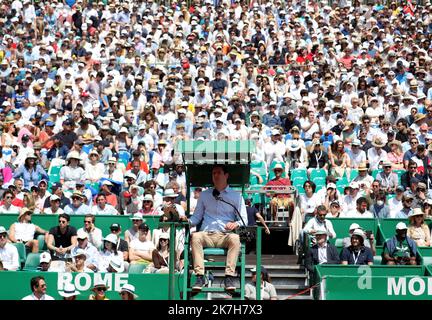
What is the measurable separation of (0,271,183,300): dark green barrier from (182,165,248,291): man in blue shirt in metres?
3.90

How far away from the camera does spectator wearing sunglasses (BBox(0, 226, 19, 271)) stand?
53.0ft

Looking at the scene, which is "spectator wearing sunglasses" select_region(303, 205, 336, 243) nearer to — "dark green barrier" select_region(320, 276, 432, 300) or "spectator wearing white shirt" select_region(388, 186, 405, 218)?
"spectator wearing white shirt" select_region(388, 186, 405, 218)

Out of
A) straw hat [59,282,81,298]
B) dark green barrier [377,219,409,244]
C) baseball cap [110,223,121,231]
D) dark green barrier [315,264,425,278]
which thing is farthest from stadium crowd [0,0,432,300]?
dark green barrier [315,264,425,278]

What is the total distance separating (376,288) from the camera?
1460 centimetres

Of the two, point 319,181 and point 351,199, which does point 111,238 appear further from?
point 319,181

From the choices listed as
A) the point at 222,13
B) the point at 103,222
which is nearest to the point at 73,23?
the point at 222,13

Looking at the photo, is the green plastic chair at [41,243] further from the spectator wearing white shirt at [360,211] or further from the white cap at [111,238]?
the spectator wearing white shirt at [360,211]

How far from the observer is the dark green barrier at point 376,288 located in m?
14.4

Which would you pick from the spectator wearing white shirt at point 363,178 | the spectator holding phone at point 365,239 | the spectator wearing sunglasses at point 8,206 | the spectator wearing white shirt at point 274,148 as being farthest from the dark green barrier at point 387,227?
the spectator wearing sunglasses at point 8,206

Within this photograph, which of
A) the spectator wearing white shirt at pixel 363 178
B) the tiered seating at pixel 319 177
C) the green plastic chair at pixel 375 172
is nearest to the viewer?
the spectator wearing white shirt at pixel 363 178

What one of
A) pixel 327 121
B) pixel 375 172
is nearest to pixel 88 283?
pixel 375 172

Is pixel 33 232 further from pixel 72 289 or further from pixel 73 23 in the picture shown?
pixel 73 23

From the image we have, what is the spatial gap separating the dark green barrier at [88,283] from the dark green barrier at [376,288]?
87.2 inches

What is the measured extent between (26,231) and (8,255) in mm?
974
